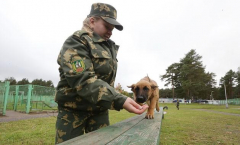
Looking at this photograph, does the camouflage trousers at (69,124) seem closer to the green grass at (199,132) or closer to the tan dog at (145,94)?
the tan dog at (145,94)

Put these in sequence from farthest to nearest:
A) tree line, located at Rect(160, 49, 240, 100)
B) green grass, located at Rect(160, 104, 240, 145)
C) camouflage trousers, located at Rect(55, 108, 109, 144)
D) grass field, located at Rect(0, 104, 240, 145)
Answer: tree line, located at Rect(160, 49, 240, 100) < green grass, located at Rect(160, 104, 240, 145) < grass field, located at Rect(0, 104, 240, 145) < camouflage trousers, located at Rect(55, 108, 109, 144)

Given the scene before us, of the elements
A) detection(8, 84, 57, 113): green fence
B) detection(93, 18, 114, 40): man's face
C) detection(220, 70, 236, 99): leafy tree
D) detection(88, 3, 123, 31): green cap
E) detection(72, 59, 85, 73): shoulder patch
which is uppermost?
detection(220, 70, 236, 99): leafy tree

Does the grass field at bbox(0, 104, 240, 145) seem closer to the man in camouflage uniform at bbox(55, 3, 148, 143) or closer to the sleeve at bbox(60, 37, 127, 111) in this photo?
the man in camouflage uniform at bbox(55, 3, 148, 143)

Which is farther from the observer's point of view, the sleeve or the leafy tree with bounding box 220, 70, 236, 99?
the leafy tree with bounding box 220, 70, 236, 99

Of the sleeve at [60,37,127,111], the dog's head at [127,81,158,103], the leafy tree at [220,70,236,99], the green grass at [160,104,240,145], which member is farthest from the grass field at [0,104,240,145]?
the leafy tree at [220,70,236,99]

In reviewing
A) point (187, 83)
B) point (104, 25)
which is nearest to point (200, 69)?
point (187, 83)

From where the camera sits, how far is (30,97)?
16.5 m

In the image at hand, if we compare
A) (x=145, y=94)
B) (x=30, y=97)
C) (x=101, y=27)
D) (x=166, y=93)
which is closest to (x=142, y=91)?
(x=145, y=94)

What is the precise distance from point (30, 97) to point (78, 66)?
1705 cm

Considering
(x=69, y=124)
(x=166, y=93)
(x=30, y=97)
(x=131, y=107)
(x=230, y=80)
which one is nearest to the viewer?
(x=131, y=107)

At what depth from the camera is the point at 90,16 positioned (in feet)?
7.77

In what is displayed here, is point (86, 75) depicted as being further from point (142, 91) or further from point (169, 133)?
point (169, 133)

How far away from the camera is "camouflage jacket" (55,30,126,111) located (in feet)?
5.49

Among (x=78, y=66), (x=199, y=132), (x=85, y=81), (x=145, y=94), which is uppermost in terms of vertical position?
(x=78, y=66)
